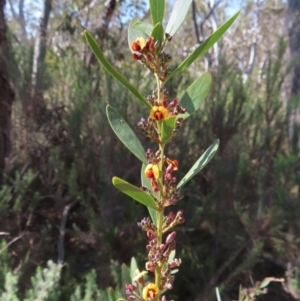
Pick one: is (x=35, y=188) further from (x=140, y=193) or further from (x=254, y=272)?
(x=140, y=193)

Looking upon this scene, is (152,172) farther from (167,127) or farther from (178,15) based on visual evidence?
(178,15)

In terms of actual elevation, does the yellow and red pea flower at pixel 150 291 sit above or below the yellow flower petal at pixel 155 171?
below

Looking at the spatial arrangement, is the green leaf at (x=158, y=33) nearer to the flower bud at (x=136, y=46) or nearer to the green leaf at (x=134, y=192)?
the flower bud at (x=136, y=46)

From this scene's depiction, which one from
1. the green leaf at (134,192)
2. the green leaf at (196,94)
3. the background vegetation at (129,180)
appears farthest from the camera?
the background vegetation at (129,180)

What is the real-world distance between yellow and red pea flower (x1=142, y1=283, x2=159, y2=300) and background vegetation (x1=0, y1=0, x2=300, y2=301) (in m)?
1.89

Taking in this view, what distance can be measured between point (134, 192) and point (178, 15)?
0.25 meters

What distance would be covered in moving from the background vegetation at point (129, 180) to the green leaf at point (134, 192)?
1916mm

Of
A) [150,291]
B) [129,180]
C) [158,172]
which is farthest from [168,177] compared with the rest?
[129,180]

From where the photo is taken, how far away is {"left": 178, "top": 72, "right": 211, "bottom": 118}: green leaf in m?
0.65

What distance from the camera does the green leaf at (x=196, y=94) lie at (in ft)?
2.12

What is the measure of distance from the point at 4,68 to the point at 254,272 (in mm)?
2287

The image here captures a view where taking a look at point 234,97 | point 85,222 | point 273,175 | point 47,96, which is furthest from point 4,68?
point 273,175

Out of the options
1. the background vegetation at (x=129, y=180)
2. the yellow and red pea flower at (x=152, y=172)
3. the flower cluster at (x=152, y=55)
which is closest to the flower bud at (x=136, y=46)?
the flower cluster at (x=152, y=55)

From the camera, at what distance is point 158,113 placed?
0.59 m
